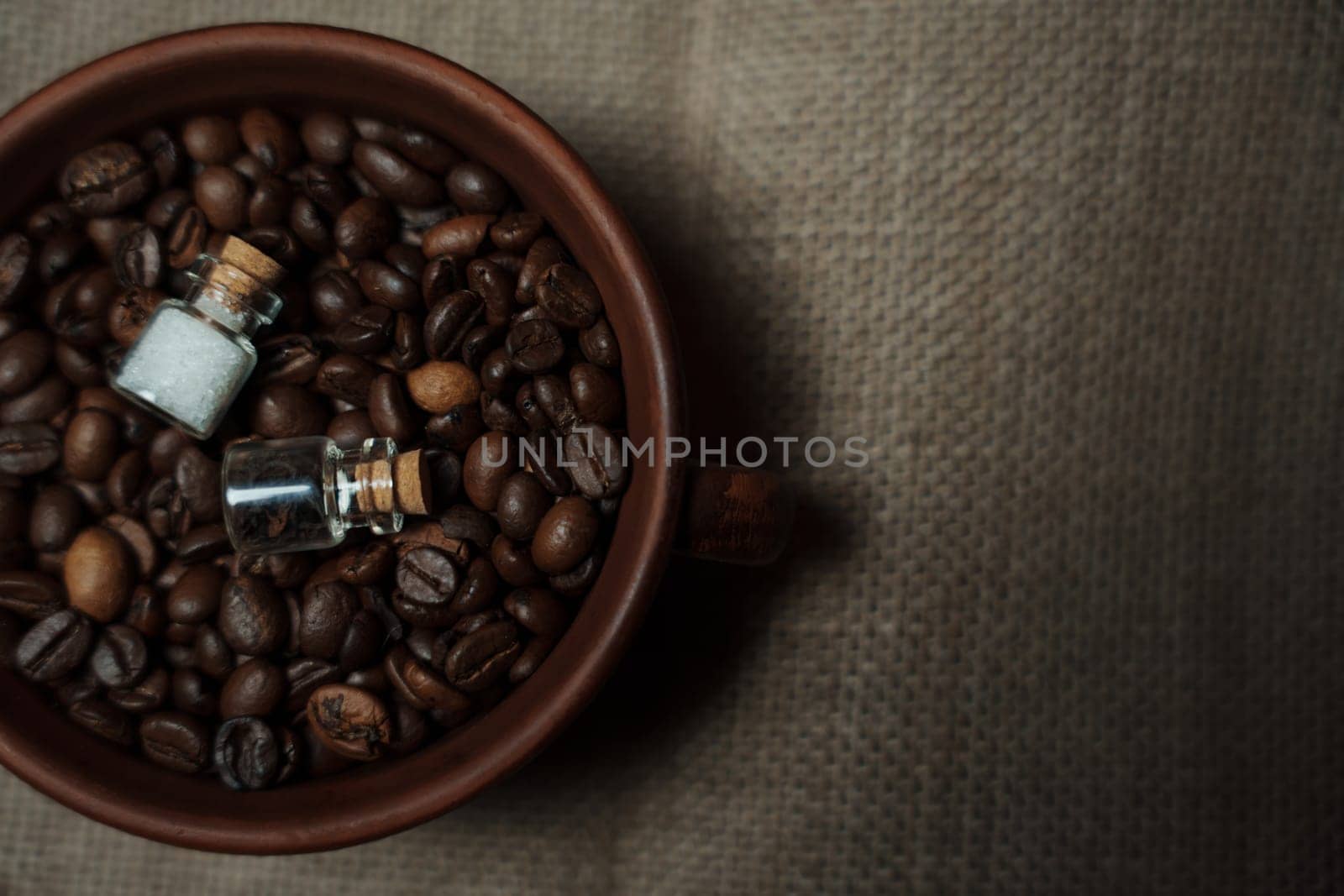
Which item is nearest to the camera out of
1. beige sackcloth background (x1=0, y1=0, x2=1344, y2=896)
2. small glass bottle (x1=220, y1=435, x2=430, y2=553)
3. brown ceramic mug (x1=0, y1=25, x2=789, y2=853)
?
A: brown ceramic mug (x1=0, y1=25, x2=789, y2=853)

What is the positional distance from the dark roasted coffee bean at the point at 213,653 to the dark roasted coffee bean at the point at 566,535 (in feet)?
1.06

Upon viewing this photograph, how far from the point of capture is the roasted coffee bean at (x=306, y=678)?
0.93 meters

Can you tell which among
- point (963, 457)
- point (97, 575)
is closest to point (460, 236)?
point (97, 575)

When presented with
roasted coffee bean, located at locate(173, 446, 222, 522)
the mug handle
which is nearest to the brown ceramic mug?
the mug handle

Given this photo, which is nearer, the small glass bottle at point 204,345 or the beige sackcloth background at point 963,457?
the small glass bottle at point 204,345

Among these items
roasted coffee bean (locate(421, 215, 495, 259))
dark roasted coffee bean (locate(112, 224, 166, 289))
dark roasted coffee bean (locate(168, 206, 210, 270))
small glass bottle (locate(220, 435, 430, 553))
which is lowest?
small glass bottle (locate(220, 435, 430, 553))

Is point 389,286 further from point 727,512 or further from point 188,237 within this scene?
Answer: point 727,512

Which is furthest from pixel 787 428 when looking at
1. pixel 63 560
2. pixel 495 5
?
pixel 63 560

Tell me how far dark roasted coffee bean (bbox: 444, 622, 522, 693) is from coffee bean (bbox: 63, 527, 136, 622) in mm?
339

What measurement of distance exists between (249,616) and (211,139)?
0.46 m

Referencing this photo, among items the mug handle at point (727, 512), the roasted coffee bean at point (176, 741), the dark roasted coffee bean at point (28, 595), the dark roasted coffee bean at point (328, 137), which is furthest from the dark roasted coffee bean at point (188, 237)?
the mug handle at point (727, 512)

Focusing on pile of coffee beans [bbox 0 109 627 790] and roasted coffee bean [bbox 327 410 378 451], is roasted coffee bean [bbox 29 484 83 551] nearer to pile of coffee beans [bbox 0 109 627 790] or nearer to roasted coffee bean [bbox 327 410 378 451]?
pile of coffee beans [bbox 0 109 627 790]

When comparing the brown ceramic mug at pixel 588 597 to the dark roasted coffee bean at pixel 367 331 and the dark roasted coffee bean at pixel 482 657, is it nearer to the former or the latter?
the dark roasted coffee bean at pixel 482 657

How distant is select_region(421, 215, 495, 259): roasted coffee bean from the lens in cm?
93
